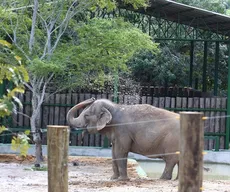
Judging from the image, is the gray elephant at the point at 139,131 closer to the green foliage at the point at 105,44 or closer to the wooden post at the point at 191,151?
the green foliage at the point at 105,44

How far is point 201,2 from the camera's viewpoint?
33094 mm

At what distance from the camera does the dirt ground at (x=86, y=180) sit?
12266 millimetres

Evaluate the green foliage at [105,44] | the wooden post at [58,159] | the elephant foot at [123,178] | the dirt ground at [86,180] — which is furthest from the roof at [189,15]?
the wooden post at [58,159]

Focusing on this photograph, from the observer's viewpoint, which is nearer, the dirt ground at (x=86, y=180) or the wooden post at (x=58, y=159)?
the wooden post at (x=58, y=159)

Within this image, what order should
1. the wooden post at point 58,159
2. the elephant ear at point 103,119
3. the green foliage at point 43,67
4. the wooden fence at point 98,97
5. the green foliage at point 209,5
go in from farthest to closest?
the green foliage at point 209,5
the wooden fence at point 98,97
the green foliage at point 43,67
the elephant ear at point 103,119
the wooden post at point 58,159

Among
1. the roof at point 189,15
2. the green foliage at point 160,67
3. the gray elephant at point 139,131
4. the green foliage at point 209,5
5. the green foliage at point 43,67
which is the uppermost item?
the green foliage at point 209,5

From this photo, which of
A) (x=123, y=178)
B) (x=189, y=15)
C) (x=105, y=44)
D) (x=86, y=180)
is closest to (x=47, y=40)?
(x=105, y=44)

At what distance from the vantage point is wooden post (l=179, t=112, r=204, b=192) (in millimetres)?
6734

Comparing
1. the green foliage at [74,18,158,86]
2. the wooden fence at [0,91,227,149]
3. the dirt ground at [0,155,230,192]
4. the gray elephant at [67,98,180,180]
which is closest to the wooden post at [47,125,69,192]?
the dirt ground at [0,155,230,192]

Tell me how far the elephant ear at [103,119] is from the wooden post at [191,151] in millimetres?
7725

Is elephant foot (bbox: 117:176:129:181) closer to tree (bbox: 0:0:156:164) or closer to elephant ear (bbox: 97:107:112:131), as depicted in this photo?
elephant ear (bbox: 97:107:112:131)

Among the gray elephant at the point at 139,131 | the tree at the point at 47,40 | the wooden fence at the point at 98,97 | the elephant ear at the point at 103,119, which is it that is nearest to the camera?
the gray elephant at the point at 139,131

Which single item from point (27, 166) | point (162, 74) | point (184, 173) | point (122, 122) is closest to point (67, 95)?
point (27, 166)

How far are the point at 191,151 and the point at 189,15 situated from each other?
17.1 meters
